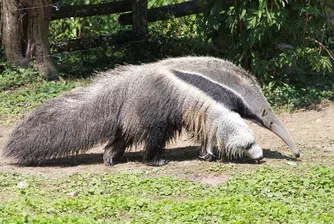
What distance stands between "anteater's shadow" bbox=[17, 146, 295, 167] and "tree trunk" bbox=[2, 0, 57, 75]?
3685 millimetres

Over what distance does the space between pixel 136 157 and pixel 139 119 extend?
0.99 m

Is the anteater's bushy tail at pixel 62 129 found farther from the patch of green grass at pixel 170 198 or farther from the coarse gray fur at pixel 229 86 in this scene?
the coarse gray fur at pixel 229 86

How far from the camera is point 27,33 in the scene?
12.6 metres

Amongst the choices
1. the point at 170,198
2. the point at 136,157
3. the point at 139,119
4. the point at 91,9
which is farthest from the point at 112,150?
the point at 91,9

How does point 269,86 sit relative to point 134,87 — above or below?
below

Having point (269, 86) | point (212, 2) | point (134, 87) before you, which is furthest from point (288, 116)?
point (134, 87)

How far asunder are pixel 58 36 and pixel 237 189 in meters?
8.78

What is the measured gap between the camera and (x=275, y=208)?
654cm

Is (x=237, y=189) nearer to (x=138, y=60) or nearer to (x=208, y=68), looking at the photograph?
(x=208, y=68)

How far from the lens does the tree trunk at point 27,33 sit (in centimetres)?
1232

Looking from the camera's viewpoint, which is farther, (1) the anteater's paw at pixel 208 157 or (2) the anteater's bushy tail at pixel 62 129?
(1) the anteater's paw at pixel 208 157

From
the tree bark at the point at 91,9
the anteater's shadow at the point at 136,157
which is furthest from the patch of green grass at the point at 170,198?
the tree bark at the point at 91,9

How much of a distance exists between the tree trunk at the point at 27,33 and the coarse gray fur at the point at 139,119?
13.0 feet

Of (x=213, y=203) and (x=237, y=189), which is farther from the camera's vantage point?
(x=237, y=189)
